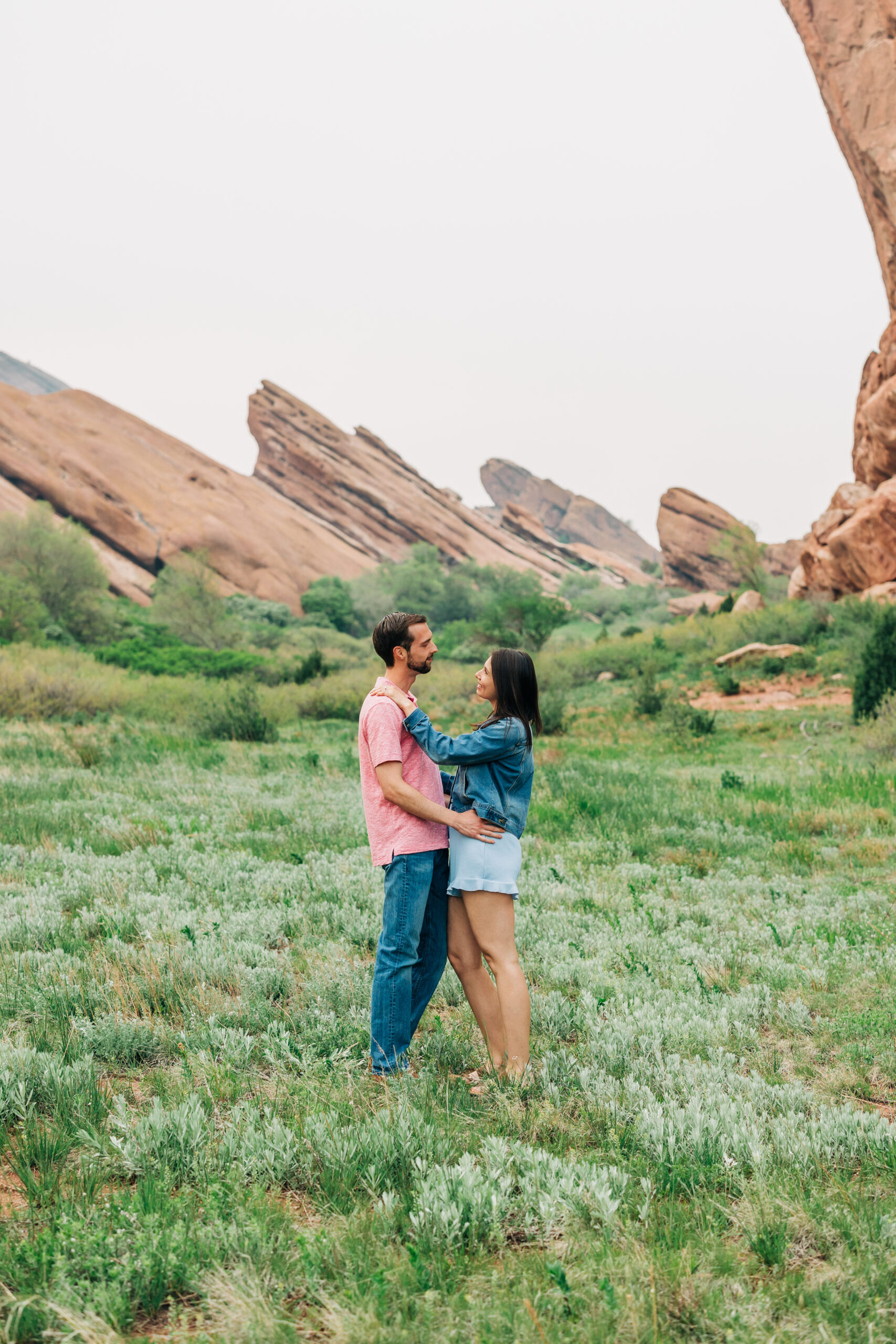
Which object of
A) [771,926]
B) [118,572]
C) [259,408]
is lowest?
[118,572]

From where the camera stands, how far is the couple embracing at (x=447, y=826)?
3.45 meters

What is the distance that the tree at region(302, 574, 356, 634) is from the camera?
54.3 m

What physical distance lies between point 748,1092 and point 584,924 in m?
2.42

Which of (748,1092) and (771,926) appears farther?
(771,926)

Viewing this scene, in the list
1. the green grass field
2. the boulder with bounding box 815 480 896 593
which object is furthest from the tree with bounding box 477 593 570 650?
the green grass field

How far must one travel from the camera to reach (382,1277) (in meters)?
2.13

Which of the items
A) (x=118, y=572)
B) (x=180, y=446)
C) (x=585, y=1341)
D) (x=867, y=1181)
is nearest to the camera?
(x=585, y=1341)

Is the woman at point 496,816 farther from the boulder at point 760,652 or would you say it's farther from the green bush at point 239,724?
the boulder at point 760,652

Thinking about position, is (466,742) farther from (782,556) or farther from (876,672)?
(782,556)

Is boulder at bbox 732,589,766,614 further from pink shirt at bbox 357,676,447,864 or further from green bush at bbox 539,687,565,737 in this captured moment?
pink shirt at bbox 357,676,447,864

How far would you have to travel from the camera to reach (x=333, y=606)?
54.8 m

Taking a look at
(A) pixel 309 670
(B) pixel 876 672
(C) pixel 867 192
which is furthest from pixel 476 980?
(C) pixel 867 192

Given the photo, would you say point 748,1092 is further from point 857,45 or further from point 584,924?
point 857,45

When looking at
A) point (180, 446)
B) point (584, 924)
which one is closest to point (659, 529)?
point (180, 446)
